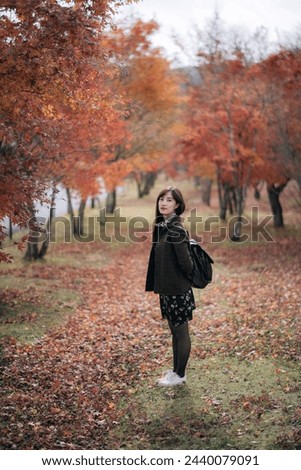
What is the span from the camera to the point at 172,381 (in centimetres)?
677

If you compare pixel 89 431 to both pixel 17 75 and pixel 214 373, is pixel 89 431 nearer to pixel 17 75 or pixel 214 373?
pixel 214 373

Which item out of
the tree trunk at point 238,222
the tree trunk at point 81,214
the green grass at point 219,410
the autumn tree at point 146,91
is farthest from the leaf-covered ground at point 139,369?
the tree trunk at point 81,214

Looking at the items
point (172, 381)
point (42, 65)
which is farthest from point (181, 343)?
point (42, 65)

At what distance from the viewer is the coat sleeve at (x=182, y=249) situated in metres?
5.97

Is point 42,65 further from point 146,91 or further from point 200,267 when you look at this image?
point 146,91

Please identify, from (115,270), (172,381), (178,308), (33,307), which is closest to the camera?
(178,308)

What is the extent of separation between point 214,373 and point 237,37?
1713 cm

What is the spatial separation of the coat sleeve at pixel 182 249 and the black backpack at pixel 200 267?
166 millimetres

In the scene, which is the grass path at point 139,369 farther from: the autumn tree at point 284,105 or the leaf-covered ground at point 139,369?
the autumn tree at point 284,105

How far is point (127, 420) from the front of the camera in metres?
5.98

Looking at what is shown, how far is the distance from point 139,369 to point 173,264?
220 centimetres

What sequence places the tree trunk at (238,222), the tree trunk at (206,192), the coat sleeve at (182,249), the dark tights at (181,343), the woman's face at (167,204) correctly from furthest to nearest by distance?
1. the tree trunk at (206,192)
2. the tree trunk at (238,222)
3. the dark tights at (181,343)
4. the woman's face at (167,204)
5. the coat sleeve at (182,249)

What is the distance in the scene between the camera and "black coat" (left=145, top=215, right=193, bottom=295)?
600 cm
